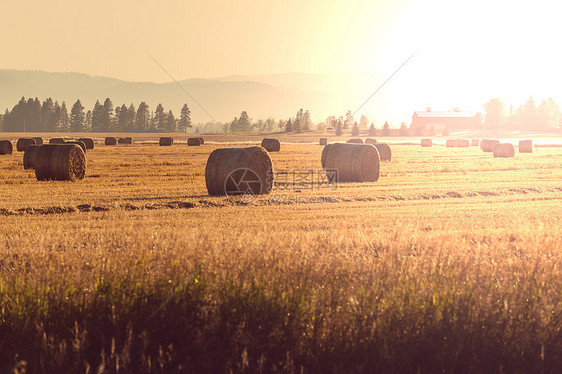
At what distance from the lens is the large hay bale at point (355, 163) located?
92.1 ft

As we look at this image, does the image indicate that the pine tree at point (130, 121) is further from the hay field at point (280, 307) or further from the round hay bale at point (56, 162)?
the hay field at point (280, 307)

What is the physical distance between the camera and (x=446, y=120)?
194375 millimetres

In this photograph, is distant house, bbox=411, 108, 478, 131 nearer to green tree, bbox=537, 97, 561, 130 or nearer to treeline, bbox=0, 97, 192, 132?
green tree, bbox=537, 97, 561, 130

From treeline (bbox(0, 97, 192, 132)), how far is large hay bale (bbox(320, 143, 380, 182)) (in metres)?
159

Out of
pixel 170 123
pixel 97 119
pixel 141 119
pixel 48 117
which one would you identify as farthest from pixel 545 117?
pixel 48 117

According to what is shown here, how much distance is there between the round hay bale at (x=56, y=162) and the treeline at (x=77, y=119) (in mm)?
157894

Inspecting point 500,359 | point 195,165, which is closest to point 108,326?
point 500,359

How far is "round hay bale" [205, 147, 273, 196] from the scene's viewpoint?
21.7 m

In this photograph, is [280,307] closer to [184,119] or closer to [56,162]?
[56,162]

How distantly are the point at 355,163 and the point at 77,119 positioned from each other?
177111mm

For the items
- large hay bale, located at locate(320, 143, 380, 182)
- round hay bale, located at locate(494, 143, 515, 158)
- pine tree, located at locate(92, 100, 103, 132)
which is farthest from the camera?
pine tree, located at locate(92, 100, 103, 132)

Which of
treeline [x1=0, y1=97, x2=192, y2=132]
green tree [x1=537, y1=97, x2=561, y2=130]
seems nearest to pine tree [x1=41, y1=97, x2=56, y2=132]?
treeline [x1=0, y1=97, x2=192, y2=132]

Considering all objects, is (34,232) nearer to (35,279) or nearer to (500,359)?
(35,279)

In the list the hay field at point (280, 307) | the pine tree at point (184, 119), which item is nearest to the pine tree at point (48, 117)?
the pine tree at point (184, 119)
